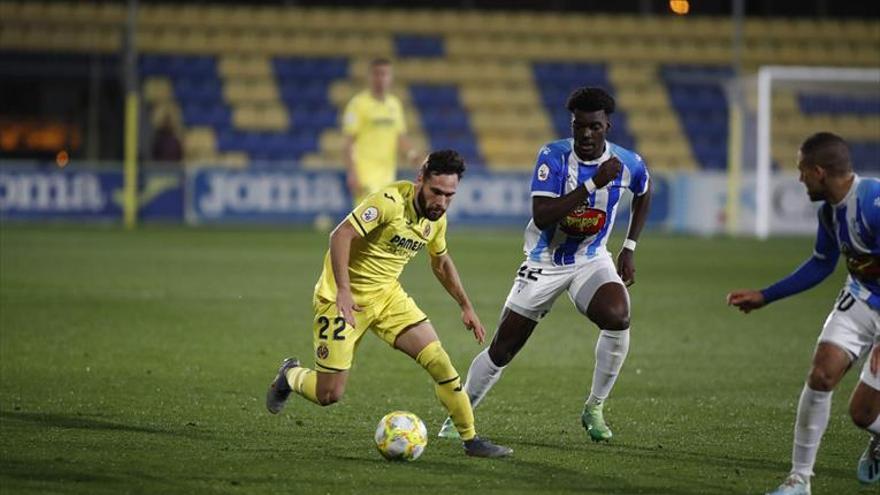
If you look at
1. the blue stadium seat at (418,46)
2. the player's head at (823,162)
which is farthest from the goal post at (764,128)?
the player's head at (823,162)

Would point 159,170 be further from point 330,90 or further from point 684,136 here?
point 684,136

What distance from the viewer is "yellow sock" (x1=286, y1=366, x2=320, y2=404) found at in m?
8.02

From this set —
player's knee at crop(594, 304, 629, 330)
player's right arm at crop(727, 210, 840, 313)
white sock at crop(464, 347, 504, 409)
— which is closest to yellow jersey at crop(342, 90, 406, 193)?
white sock at crop(464, 347, 504, 409)

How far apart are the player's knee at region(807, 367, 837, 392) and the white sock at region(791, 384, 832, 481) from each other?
0.02m

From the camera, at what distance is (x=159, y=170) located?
97.6 feet

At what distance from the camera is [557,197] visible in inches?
324

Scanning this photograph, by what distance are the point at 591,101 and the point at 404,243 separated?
1.29 metres

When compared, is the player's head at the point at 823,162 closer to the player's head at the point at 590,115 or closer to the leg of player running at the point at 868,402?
the leg of player running at the point at 868,402

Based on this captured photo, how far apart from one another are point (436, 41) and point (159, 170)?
8937 mm

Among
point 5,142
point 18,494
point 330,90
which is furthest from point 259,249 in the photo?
point 18,494

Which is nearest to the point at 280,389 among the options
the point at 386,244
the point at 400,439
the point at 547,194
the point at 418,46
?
the point at 386,244

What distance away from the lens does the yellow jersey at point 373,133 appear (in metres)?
17.6

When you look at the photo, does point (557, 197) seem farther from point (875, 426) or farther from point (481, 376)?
point (875, 426)

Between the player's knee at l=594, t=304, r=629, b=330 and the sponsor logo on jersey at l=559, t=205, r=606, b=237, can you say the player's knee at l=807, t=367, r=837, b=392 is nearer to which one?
the player's knee at l=594, t=304, r=629, b=330
